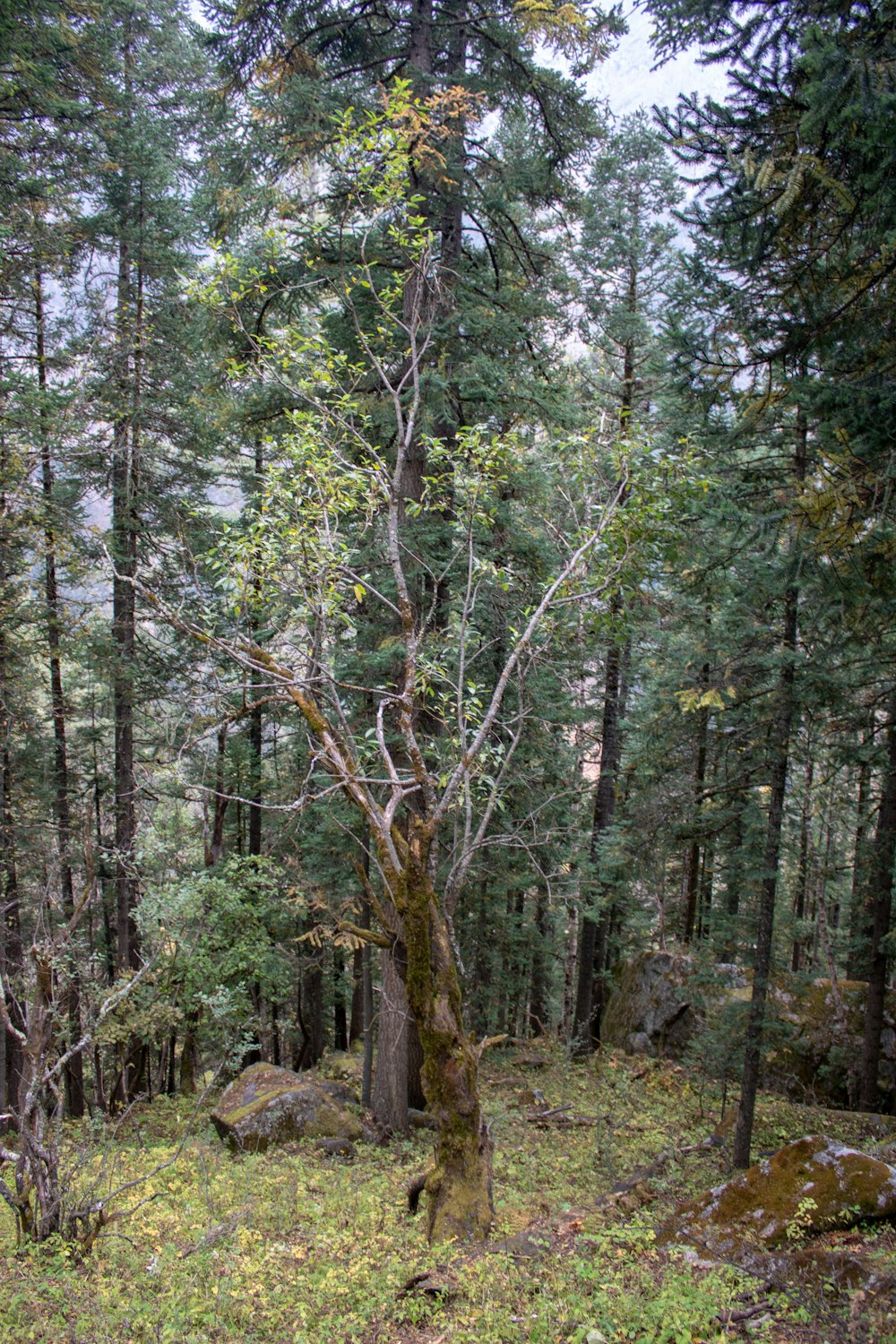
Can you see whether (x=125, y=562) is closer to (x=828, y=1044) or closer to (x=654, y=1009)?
(x=654, y=1009)

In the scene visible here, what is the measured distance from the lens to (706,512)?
8.88 metres

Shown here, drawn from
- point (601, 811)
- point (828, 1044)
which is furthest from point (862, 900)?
point (601, 811)

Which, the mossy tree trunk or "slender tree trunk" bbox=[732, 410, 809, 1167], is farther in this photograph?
"slender tree trunk" bbox=[732, 410, 809, 1167]

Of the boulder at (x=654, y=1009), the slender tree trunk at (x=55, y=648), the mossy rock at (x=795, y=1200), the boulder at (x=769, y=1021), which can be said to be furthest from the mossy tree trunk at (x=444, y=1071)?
the boulder at (x=654, y=1009)

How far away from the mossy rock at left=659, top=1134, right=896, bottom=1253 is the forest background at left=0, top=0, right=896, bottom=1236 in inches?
68.9

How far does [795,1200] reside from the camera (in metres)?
5.38

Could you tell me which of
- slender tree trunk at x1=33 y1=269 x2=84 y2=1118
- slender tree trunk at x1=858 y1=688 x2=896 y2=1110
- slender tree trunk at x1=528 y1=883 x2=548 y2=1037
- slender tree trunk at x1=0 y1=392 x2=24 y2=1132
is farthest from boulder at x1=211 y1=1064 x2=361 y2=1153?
slender tree trunk at x1=528 y1=883 x2=548 y2=1037

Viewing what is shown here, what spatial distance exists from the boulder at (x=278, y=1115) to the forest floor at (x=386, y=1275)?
59.3 inches

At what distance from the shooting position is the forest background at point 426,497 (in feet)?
19.5

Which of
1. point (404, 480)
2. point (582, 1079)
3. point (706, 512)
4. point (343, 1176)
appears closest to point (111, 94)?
point (404, 480)

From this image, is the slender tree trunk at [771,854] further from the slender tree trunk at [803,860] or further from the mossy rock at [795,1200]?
the mossy rock at [795,1200]

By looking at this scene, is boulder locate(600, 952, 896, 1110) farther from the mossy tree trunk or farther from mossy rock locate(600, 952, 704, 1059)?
the mossy tree trunk

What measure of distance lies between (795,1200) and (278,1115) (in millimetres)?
6904

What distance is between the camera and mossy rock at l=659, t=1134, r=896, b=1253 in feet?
17.0
